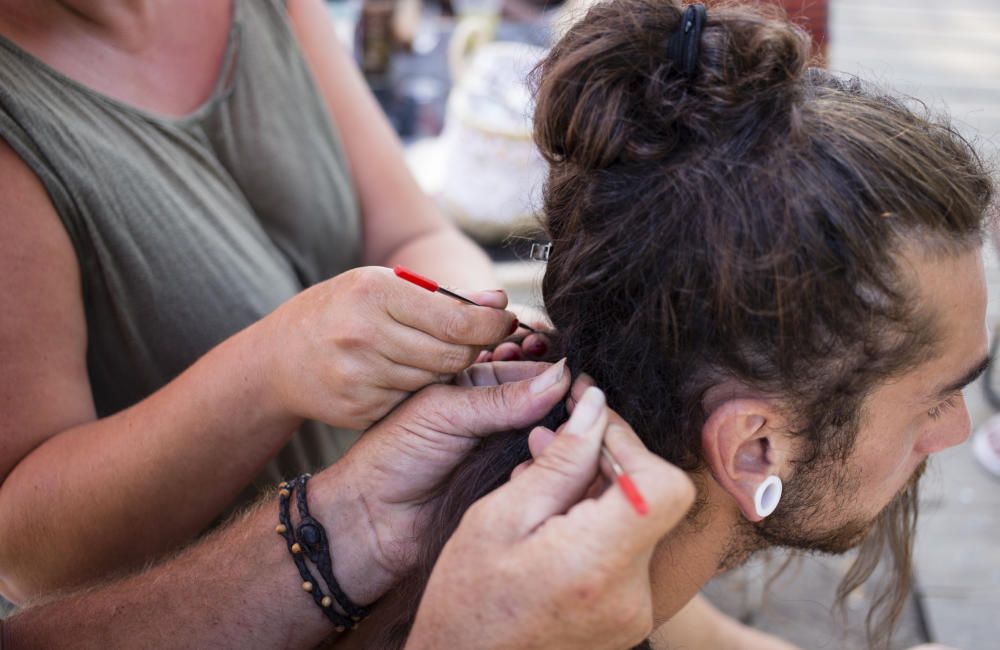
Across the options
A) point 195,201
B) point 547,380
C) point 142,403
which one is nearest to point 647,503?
point 547,380

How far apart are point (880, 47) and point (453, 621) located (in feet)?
13.1

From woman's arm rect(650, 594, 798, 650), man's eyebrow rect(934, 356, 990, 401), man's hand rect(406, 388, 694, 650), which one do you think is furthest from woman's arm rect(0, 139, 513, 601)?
woman's arm rect(650, 594, 798, 650)

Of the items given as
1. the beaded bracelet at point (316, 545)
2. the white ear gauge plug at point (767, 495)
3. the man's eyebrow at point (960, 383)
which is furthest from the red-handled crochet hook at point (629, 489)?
the man's eyebrow at point (960, 383)

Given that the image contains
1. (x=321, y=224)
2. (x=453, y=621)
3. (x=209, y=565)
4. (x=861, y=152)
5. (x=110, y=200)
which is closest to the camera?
(x=453, y=621)

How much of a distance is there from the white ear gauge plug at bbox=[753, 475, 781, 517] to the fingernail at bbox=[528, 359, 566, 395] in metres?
0.27

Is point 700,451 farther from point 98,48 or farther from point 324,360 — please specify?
point 98,48

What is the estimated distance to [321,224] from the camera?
4.82ft

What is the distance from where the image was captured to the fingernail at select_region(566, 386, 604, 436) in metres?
0.81

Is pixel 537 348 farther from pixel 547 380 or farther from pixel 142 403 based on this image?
pixel 142 403

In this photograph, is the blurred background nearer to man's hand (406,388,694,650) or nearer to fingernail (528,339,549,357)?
fingernail (528,339,549,357)

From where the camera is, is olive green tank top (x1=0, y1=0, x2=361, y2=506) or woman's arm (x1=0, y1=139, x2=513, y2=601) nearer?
woman's arm (x1=0, y1=139, x2=513, y2=601)

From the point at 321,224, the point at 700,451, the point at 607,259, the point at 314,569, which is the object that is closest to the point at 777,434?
the point at 700,451

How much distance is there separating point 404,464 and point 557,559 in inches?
12.5

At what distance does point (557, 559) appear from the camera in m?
0.72
